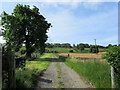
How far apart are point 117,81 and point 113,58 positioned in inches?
32.0

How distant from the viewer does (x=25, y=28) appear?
4272 centimetres

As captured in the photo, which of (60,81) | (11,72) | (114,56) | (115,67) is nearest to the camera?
(115,67)

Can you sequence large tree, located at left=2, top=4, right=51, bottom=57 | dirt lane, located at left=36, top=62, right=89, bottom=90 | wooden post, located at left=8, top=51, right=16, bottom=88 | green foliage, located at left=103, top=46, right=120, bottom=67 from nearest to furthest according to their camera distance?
green foliage, located at left=103, top=46, right=120, bottom=67 → wooden post, located at left=8, top=51, right=16, bottom=88 → dirt lane, located at left=36, top=62, right=89, bottom=90 → large tree, located at left=2, top=4, right=51, bottom=57

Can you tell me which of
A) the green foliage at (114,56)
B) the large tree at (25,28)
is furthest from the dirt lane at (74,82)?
the large tree at (25,28)

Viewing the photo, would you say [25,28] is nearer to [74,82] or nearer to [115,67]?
[74,82]

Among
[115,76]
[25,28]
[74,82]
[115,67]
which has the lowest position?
[74,82]

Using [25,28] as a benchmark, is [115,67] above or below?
below

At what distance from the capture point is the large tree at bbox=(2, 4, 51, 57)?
40906 mm

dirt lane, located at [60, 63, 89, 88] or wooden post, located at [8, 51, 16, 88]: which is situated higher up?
wooden post, located at [8, 51, 16, 88]

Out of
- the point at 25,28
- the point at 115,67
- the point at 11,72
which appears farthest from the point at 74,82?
the point at 25,28

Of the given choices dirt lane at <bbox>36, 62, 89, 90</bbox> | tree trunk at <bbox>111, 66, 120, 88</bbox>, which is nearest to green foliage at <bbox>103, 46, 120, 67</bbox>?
tree trunk at <bbox>111, 66, 120, 88</bbox>

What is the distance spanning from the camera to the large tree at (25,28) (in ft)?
134

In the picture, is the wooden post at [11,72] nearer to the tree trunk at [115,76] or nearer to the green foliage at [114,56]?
the green foliage at [114,56]

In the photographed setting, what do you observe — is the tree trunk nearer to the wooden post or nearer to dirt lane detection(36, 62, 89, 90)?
dirt lane detection(36, 62, 89, 90)
